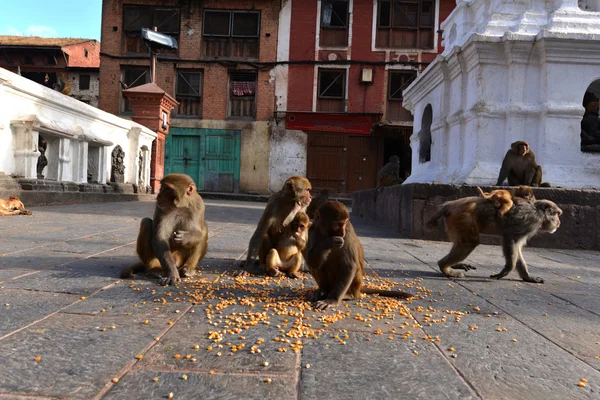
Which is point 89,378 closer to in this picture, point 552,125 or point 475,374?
point 475,374

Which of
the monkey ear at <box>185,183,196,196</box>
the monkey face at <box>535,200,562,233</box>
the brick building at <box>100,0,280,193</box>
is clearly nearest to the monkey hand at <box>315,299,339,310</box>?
the monkey ear at <box>185,183,196,196</box>

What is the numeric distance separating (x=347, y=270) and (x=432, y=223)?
166 centimetres

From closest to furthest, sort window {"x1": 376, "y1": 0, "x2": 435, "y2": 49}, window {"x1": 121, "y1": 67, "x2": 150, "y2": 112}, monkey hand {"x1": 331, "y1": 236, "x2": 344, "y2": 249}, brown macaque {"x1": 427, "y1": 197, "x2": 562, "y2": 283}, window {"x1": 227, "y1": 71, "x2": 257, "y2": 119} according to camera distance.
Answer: monkey hand {"x1": 331, "y1": 236, "x2": 344, "y2": 249}, brown macaque {"x1": 427, "y1": 197, "x2": 562, "y2": 283}, window {"x1": 376, "y1": 0, "x2": 435, "y2": 49}, window {"x1": 227, "y1": 71, "x2": 257, "y2": 119}, window {"x1": 121, "y1": 67, "x2": 150, "y2": 112}

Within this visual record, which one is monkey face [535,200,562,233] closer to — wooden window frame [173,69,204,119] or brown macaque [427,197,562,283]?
brown macaque [427,197,562,283]

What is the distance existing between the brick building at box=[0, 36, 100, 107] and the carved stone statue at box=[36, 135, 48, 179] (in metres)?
16.3

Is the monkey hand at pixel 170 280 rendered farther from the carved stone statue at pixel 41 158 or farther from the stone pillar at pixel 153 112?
the stone pillar at pixel 153 112

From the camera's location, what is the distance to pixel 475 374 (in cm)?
193

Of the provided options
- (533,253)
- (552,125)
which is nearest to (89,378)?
(533,253)

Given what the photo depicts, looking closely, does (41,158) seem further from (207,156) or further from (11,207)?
(207,156)

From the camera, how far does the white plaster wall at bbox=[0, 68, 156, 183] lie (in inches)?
355

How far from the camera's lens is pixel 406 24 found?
2250 centimetres

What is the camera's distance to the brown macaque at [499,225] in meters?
4.29

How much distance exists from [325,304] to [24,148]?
29.3ft

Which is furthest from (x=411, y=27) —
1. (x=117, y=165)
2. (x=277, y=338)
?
(x=277, y=338)
